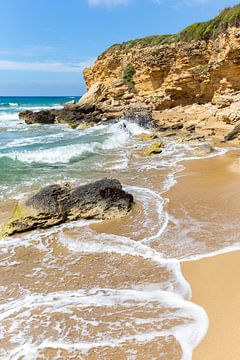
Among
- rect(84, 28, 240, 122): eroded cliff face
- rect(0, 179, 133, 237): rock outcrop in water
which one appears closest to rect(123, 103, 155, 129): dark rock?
rect(84, 28, 240, 122): eroded cliff face

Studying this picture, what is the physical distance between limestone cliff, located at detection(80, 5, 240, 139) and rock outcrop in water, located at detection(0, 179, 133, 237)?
13.6 m

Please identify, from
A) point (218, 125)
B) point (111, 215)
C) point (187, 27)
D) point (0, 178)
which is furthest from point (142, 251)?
point (187, 27)

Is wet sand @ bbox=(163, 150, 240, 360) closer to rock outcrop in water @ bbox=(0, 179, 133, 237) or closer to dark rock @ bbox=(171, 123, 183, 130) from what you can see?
rock outcrop in water @ bbox=(0, 179, 133, 237)

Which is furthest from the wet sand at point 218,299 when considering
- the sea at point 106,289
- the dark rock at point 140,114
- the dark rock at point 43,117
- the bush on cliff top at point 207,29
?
the dark rock at point 43,117

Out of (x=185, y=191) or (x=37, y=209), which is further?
(x=185, y=191)

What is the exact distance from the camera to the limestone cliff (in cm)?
2159

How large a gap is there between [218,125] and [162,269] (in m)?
16.4

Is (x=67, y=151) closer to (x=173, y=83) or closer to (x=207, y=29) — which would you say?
(x=173, y=83)

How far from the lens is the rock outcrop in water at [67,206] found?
6.53 meters

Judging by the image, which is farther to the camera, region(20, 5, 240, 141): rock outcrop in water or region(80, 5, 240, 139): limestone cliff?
region(80, 5, 240, 139): limestone cliff

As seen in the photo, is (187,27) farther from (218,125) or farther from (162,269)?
(162,269)

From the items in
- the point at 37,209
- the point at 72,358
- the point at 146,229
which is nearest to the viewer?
the point at 72,358

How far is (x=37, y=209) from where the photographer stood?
6711mm

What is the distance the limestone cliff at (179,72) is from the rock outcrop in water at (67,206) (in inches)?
535
